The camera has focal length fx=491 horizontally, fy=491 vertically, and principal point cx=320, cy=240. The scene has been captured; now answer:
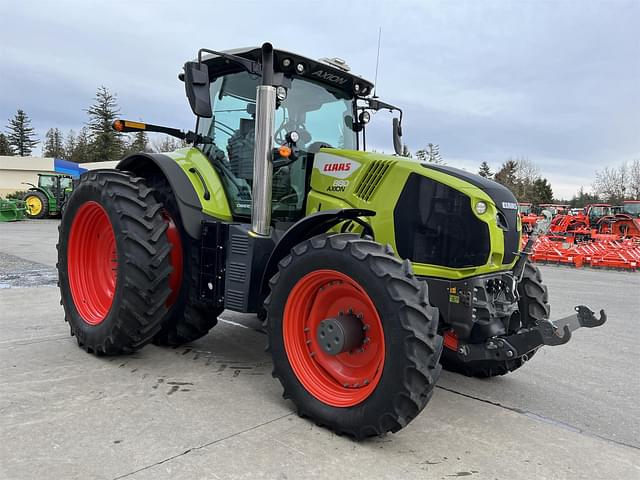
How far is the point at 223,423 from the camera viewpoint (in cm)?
308

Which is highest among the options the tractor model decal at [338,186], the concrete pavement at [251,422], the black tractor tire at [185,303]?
the tractor model decal at [338,186]

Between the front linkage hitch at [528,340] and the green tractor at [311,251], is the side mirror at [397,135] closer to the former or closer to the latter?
the green tractor at [311,251]

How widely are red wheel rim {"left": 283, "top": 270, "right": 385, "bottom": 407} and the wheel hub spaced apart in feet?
0.19

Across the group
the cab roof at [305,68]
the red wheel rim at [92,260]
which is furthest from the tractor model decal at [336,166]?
the red wheel rim at [92,260]

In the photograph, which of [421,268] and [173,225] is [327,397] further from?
[173,225]

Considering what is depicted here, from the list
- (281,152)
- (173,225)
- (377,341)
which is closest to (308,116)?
(281,152)

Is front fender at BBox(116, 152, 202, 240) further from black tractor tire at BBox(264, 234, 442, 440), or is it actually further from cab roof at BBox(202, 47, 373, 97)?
black tractor tire at BBox(264, 234, 442, 440)

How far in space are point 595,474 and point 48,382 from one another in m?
3.66

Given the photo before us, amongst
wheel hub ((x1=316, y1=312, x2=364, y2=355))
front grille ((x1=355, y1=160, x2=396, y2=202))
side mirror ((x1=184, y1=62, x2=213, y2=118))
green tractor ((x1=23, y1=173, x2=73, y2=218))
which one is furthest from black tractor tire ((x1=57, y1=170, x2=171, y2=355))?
green tractor ((x1=23, y1=173, x2=73, y2=218))

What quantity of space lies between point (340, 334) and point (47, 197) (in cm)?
2636

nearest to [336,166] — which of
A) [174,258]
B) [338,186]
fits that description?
[338,186]

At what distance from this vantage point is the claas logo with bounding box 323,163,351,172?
12.7 feet

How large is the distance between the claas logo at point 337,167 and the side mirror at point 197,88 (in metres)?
1.01

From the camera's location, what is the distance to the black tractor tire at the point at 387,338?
8.91 feet
